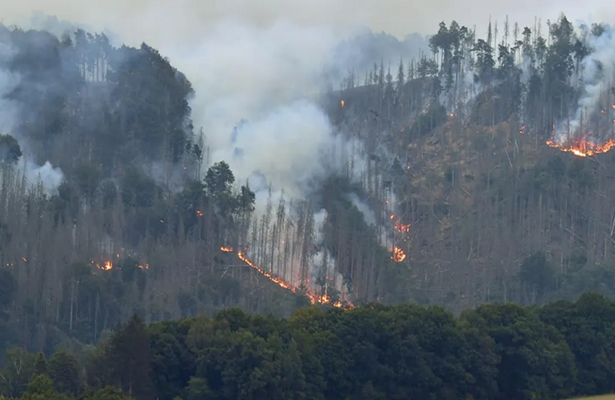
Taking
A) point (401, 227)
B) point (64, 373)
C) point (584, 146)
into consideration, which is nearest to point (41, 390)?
point (64, 373)

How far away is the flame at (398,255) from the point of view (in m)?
124

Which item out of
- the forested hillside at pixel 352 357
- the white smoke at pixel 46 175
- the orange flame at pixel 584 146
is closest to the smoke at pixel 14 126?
the white smoke at pixel 46 175

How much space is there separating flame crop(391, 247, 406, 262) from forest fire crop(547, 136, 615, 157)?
20.8m

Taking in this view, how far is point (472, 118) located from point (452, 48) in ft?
33.5

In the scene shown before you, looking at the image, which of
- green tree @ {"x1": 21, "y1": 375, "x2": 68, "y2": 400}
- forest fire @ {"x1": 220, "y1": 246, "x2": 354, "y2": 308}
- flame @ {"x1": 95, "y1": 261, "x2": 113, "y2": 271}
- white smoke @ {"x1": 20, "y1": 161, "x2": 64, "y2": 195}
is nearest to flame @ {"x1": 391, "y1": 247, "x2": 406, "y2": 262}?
forest fire @ {"x1": 220, "y1": 246, "x2": 354, "y2": 308}

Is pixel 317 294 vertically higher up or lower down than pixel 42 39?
lower down

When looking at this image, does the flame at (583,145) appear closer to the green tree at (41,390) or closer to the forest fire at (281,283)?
→ the forest fire at (281,283)

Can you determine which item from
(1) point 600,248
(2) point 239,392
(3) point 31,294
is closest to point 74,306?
(3) point 31,294

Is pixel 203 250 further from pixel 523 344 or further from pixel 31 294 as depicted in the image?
pixel 523 344

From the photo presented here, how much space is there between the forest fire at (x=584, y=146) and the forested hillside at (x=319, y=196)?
0.20 meters

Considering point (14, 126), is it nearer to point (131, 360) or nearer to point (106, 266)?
point (106, 266)

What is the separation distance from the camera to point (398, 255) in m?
125

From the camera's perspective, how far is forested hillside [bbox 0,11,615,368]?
109 meters

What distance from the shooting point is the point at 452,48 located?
14888 centimetres
